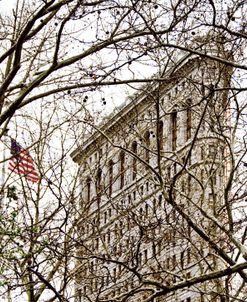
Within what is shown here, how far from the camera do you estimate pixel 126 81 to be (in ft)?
40.6

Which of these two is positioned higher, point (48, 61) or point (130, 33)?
point (48, 61)

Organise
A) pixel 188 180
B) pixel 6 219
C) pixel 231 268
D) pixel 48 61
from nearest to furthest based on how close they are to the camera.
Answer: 1. pixel 231 268
2. pixel 6 219
3. pixel 48 61
4. pixel 188 180

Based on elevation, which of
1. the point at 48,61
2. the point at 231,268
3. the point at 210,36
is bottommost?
the point at 231,268

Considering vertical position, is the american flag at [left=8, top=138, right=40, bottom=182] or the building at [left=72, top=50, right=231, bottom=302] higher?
the american flag at [left=8, top=138, right=40, bottom=182]

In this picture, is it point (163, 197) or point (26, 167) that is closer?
point (163, 197)

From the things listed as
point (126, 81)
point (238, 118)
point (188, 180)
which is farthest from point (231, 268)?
point (188, 180)

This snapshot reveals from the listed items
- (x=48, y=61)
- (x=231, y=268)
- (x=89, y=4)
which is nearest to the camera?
(x=231, y=268)

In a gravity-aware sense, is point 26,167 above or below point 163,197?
above

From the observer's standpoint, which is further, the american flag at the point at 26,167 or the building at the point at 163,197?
the american flag at the point at 26,167

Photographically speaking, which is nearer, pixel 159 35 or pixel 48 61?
pixel 159 35

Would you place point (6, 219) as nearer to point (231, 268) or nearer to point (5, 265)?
point (5, 265)

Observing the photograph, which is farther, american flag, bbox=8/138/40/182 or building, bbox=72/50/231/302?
american flag, bbox=8/138/40/182

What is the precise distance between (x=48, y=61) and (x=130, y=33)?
94.1 inches

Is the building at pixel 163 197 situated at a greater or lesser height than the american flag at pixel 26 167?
lesser
